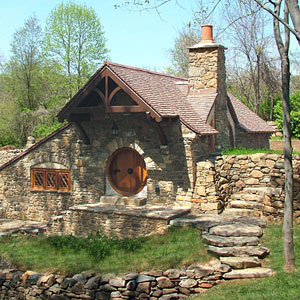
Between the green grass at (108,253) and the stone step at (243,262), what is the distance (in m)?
0.55

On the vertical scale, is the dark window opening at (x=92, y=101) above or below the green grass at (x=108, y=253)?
above

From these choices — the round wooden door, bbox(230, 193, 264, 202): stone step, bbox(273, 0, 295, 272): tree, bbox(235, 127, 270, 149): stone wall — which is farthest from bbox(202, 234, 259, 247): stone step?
bbox(235, 127, 270, 149): stone wall

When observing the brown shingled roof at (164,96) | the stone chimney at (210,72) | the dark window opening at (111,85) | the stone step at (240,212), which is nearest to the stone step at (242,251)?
the stone step at (240,212)

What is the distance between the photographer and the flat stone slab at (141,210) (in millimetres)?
13297

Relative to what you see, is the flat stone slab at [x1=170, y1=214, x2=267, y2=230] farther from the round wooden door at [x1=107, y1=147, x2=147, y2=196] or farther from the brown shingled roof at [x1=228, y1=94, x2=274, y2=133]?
the brown shingled roof at [x1=228, y1=94, x2=274, y2=133]

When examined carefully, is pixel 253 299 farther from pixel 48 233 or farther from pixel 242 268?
pixel 48 233

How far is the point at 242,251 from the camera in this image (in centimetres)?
1040

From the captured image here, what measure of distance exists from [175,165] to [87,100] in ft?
12.2

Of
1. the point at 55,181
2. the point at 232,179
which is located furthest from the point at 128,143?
the point at 232,179

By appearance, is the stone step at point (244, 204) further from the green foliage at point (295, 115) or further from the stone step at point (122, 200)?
the green foliage at point (295, 115)

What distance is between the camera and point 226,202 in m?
14.6

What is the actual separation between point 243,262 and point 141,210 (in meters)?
4.75

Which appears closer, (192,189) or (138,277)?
(138,277)

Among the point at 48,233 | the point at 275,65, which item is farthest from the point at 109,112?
the point at 275,65
